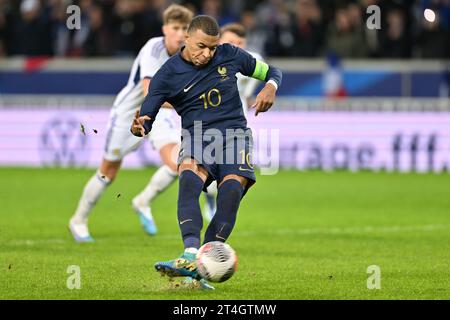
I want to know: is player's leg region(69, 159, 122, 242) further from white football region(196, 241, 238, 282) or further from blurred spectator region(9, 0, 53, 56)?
blurred spectator region(9, 0, 53, 56)

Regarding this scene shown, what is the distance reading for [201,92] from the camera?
8.91 meters

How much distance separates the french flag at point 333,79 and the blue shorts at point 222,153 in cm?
1371

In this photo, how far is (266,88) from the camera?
886cm

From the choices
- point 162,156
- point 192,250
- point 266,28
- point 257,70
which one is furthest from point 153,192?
point 266,28

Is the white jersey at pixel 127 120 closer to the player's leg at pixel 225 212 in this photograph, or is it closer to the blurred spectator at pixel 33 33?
the player's leg at pixel 225 212

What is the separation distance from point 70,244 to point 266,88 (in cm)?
389

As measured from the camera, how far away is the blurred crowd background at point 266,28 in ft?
75.6

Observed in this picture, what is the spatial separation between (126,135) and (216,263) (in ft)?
14.9

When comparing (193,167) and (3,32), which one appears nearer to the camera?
(193,167)

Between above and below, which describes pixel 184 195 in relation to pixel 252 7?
below

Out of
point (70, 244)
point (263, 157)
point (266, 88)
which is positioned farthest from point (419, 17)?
point (266, 88)

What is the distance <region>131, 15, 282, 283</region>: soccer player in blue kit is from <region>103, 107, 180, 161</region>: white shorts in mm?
3386

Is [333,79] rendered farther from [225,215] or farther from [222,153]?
[225,215]

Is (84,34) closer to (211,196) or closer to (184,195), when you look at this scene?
(211,196)
